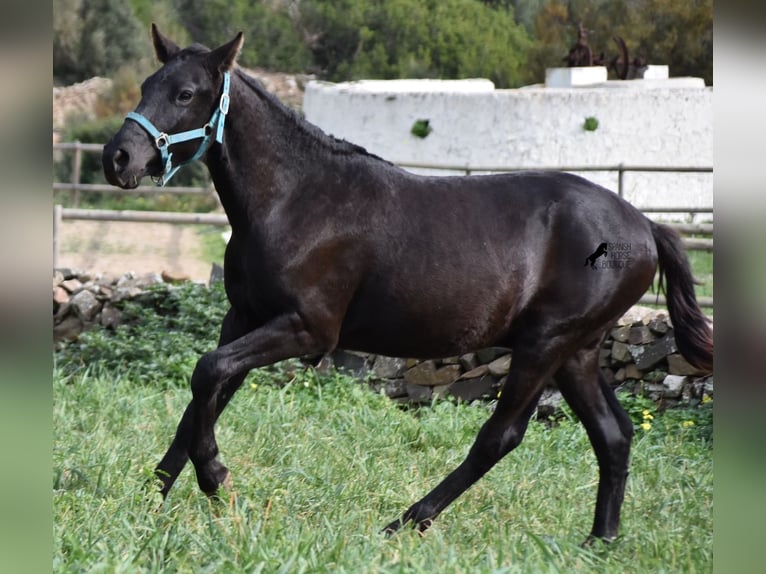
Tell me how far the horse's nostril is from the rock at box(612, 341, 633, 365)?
4139mm

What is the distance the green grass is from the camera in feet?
10.9

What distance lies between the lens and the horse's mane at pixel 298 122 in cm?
405

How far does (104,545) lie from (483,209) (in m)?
1.88

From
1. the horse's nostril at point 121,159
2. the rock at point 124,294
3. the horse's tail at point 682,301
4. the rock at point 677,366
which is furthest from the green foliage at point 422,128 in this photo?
the horse's nostril at point 121,159

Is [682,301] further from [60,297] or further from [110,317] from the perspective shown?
[60,297]

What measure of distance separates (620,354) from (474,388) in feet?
3.33

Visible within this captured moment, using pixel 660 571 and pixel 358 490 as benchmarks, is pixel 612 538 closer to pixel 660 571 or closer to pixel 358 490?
pixel 660 571

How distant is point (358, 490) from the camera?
450cm

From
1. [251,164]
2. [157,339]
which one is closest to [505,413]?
[251,164]

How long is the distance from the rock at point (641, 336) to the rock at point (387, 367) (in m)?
1.58

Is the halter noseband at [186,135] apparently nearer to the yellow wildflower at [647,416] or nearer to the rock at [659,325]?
the yellow wildflower at [647,416]

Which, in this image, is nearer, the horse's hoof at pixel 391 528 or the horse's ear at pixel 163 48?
the horse's hoof at pixel 391 528

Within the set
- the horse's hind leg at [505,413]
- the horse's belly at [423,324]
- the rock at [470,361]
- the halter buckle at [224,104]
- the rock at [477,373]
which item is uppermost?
the halter buckle at [224,104]

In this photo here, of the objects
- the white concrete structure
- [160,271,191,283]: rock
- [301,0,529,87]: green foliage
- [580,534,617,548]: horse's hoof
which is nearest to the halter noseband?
[580,534,617,548]: horse's hoof
